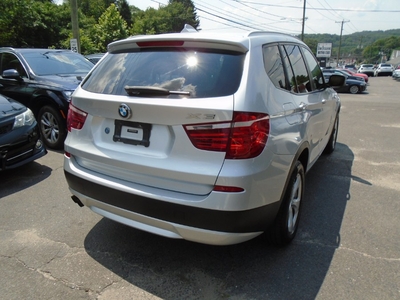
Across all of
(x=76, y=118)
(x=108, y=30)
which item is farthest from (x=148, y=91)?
(x=108, y=30)

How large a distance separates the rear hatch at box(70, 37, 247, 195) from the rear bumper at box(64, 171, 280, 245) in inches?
5.1

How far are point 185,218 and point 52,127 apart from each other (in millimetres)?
4327

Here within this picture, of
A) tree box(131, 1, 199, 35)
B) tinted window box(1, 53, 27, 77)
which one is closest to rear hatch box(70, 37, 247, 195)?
tinted window box(1, 53, 27, 77)

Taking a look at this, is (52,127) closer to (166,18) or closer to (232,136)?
(232,136)

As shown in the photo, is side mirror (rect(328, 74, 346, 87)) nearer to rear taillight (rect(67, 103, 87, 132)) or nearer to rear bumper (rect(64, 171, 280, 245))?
rear bumper (rect(64, 171, 280, 245))

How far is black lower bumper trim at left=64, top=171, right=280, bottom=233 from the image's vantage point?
200 cm

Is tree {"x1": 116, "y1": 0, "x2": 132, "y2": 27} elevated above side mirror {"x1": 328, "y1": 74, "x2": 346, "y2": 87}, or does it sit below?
above

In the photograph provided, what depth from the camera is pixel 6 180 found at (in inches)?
169

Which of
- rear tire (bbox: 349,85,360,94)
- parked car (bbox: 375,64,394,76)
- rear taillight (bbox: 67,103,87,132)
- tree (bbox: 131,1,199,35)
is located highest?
tree (bbox: 131,1,199,35)

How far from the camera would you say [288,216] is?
8.51ft

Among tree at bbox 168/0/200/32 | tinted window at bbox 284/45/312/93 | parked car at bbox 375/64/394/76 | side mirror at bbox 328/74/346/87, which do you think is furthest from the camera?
tree at bbox 168/0/200/32

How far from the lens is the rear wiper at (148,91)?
84.0 inches

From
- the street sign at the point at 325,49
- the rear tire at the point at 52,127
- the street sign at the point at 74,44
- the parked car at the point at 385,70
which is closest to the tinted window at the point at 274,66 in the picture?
the rear tire at the point at 52,127

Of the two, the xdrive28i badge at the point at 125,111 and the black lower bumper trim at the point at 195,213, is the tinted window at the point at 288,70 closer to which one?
the black lower bumper trim at the point at 195,213
